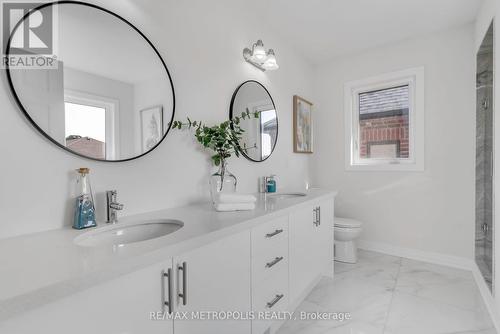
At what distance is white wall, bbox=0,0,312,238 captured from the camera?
3.12 ft

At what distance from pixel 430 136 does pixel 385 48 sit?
3.66ft

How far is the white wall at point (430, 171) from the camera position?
241 centimetres

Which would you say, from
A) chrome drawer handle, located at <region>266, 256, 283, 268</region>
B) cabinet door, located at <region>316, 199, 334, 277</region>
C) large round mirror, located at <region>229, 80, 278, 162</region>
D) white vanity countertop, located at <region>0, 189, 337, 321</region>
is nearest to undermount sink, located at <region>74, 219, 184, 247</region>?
white vanity countertop, located at <region>0, 189, 337, 321</region>

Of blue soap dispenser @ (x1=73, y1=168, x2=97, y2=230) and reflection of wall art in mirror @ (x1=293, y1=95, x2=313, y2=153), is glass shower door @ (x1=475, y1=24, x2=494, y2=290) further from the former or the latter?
blue soap dispenser @ (x1=73, y1=168, x2=97, y2=230)

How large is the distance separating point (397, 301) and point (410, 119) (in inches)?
73.9

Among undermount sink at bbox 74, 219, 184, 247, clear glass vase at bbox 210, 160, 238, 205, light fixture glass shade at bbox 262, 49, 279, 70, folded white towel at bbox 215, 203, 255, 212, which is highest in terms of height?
light fixture glass shade at bbox 262, 49, 279, 70

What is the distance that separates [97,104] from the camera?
1.18 meters

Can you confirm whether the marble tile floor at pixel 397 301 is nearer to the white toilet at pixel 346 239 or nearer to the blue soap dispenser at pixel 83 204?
the white toilet at pixel 346 239

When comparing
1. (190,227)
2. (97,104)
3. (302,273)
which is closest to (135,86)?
(97,104)

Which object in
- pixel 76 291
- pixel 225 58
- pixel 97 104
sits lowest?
pixel 76 291

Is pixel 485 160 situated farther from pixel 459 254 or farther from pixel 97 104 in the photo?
pixel 97 104

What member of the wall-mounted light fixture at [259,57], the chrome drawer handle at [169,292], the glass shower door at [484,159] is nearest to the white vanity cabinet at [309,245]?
the chrome drawer handle at [169,292]

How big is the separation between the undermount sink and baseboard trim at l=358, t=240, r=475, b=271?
2.58m

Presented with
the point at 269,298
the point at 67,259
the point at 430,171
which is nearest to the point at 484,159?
the point at 430,171
